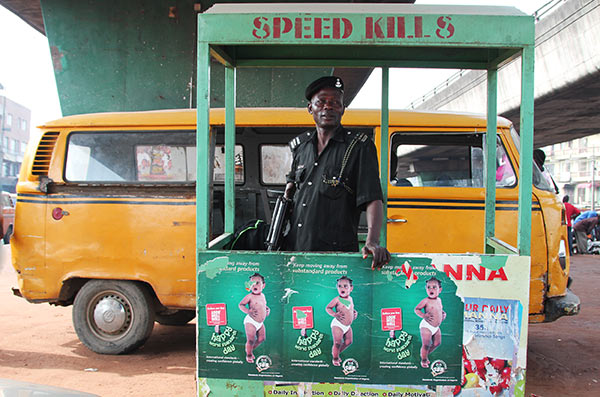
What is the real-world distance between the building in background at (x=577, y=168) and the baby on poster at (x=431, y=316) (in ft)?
162

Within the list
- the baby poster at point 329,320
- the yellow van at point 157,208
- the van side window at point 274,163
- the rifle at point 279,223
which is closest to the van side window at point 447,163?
the yellow van at point 157,208

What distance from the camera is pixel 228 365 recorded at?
2887 millimetres

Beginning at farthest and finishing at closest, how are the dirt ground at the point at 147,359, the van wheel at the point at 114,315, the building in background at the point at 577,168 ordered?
1. the building in background at the point at 577,168
2. the van wheel at the point at 114,315
3. the dirt ground at the point at 147,359

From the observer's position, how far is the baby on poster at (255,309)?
111 inches

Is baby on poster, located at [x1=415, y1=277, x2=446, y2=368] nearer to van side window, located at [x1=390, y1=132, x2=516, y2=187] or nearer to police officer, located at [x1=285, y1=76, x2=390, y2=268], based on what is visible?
police officer, located at [x1=285, y1=76, x2=390, y2=268]

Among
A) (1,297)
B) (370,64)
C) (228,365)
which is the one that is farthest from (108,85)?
(228,365)

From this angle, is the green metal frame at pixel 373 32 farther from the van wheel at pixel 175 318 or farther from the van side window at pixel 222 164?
the van wheel at pixel 175 318

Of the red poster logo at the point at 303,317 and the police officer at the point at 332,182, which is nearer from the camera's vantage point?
the red poster logo at the point at 303,317

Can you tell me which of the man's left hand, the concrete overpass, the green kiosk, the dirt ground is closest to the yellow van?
the dirt ground

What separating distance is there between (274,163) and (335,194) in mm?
2848

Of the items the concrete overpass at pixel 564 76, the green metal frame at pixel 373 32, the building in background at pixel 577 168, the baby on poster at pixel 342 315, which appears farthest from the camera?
the building in background at pixel 577 168

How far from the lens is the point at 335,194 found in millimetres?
3029

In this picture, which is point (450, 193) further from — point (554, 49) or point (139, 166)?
point (554, 49)

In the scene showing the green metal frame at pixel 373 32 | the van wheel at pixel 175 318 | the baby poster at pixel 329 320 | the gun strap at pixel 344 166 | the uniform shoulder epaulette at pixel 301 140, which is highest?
the green metal frame at pixel 373 32
